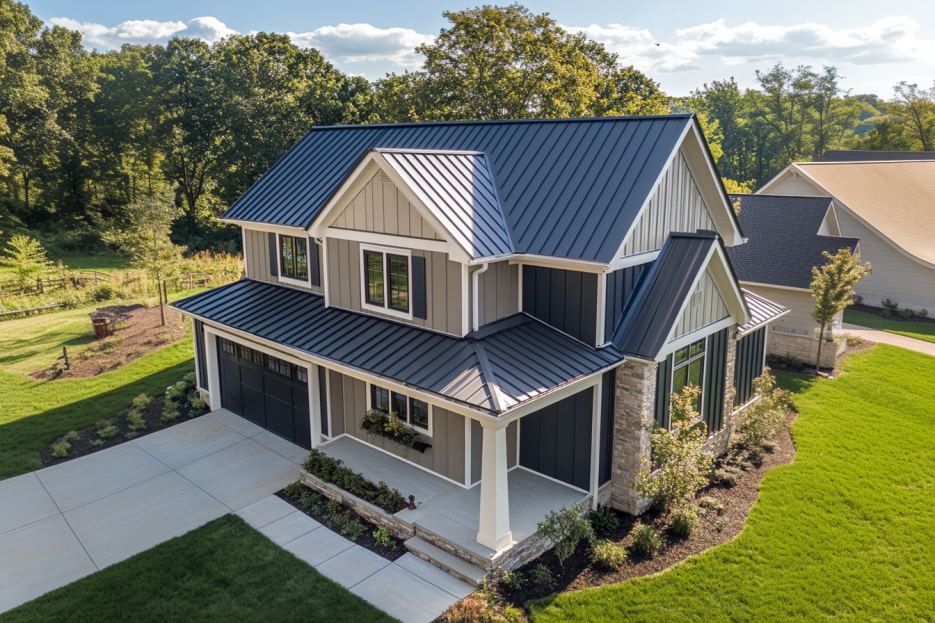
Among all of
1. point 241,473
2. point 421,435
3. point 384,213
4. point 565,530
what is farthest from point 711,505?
point 241,473

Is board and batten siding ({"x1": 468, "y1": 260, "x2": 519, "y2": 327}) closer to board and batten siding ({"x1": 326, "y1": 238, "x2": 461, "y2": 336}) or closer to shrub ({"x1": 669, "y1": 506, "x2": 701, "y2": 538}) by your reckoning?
board and batten siding ({"x1": 326, "y1": 238, "x2": 461, "y2": 336})

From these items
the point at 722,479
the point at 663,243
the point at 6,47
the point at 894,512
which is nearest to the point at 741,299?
the point at 663,243

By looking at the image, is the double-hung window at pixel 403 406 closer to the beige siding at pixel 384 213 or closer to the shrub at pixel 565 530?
the shrub at pixel 565 530

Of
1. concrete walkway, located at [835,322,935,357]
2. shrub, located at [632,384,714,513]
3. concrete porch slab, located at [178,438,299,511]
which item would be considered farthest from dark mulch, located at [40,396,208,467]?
concrete walkway, located at [835,322,935,357]

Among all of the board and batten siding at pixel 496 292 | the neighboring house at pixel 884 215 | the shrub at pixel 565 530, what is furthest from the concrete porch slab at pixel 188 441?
the neighboring house at pixel 884 215

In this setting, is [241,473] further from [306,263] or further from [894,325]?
[894,325]

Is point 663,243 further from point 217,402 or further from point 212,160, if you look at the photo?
point 212,160
